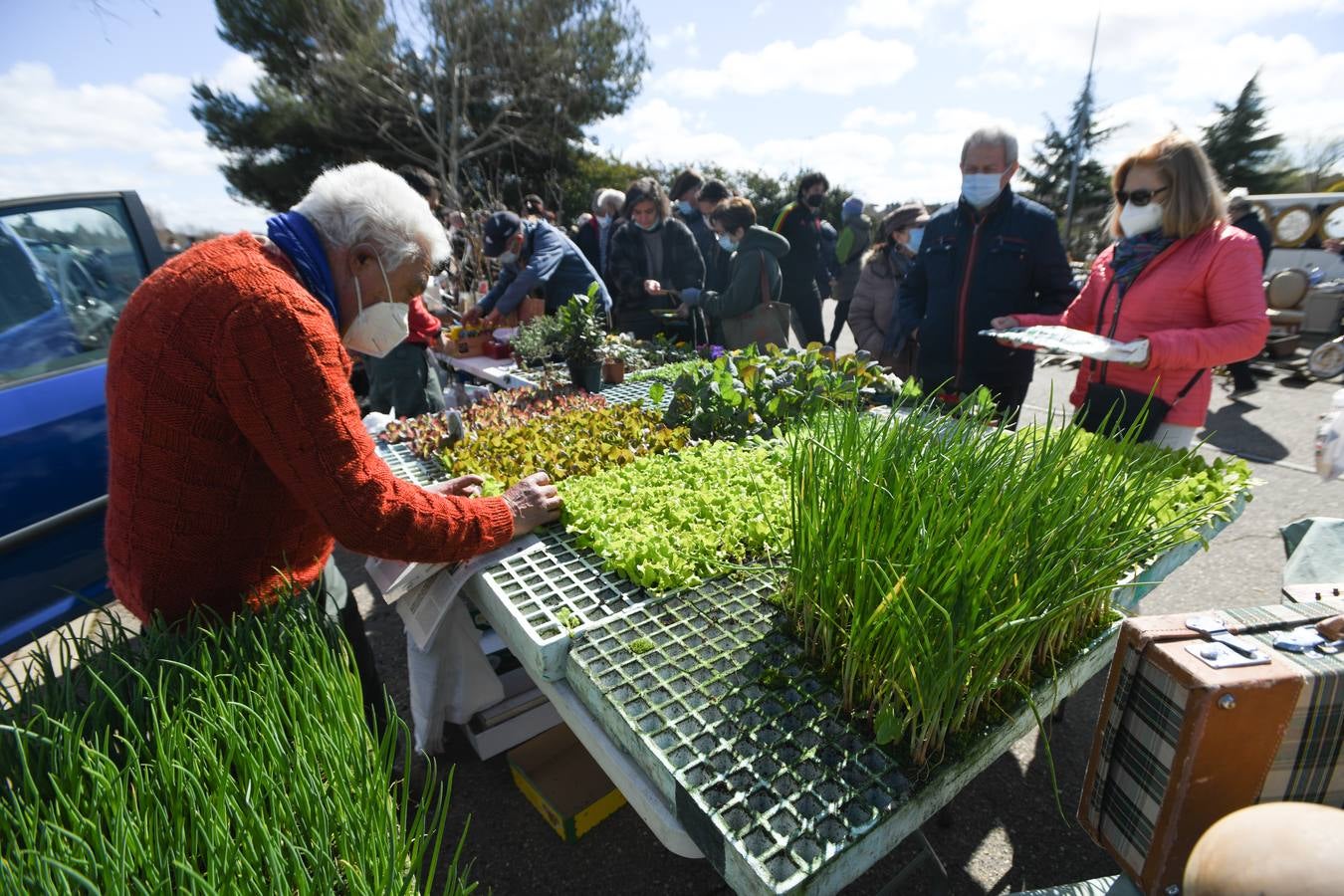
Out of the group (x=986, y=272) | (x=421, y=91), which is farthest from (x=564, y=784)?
(x=421, y=91)

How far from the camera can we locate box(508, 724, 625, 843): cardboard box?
2.00m

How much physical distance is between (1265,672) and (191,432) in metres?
1.95

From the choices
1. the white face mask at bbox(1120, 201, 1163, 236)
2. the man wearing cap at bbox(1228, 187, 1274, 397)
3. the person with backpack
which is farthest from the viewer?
the person with backpack

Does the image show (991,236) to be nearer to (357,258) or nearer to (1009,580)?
(1009,580)

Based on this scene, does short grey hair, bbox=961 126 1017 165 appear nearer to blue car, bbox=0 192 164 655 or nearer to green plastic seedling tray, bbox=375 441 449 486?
green plastic seedling tray, bbox=375 441 449 486

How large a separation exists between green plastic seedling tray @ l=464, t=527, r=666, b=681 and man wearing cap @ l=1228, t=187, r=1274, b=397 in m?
5.45

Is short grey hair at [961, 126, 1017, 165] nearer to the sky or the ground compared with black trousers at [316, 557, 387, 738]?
→ nearer to the sky

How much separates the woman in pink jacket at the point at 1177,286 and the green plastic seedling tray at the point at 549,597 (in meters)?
1.82

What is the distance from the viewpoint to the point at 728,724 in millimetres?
1166

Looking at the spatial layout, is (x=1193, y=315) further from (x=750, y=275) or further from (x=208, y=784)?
(x=208, y=784)

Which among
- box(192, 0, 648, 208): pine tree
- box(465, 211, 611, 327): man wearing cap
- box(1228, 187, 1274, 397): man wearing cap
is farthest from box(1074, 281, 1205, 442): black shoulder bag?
box(192, 0, 648, 208): pine tree

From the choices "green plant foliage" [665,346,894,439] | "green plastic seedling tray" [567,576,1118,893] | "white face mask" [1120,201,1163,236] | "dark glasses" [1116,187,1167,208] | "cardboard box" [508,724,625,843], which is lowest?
"cardboard box" [508,724,625,843]

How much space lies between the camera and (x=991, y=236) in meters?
2.93

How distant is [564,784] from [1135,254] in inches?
107
